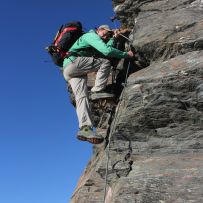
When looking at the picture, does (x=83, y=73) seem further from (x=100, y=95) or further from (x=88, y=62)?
(x=100, y=95)

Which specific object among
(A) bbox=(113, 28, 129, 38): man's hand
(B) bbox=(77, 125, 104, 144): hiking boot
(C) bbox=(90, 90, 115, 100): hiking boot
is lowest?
(B) bbox=(77, 125, 104, 144): hiking boot

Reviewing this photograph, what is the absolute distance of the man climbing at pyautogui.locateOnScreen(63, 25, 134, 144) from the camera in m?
13.4

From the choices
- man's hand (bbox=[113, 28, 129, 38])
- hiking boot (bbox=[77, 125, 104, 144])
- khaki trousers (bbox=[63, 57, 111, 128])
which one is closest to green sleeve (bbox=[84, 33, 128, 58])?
khaki trousers (bbox=[63, 57, 111, 128])

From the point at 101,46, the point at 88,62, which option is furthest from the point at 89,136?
the point at 101,46

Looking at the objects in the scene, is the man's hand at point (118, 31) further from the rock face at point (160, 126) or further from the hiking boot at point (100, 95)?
the hiking boot at point (100, 95)

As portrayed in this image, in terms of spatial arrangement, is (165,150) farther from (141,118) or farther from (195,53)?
(195,53)

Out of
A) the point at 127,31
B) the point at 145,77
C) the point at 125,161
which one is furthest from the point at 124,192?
the point at 127,31

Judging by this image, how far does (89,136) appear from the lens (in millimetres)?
12516

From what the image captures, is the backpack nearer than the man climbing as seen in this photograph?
No

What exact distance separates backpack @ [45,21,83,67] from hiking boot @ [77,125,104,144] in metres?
2.88

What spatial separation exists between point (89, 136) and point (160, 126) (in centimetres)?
214

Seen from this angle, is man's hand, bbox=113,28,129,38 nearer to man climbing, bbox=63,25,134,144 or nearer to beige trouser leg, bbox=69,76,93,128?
man climbing, bbox=63,25,134,144

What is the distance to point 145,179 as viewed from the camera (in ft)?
33.8

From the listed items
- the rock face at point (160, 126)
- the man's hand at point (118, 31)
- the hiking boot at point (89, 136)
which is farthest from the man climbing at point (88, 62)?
the rock face at point (160, 126)
